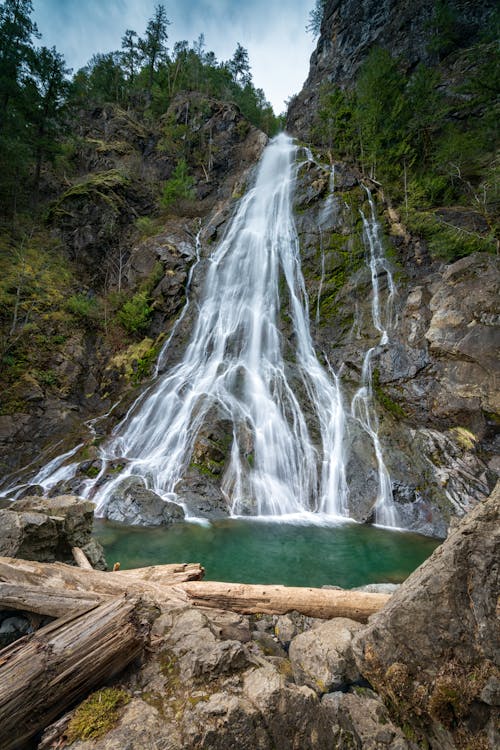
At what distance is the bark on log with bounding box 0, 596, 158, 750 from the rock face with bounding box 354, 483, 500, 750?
66.3 inches

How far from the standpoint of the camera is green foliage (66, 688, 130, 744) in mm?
1627

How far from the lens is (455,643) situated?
1.92 m

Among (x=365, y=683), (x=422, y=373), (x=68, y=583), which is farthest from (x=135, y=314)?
(x=365, y=683)

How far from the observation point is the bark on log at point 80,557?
3.91 meters

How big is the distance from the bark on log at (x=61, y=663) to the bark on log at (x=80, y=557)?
6.42 ft

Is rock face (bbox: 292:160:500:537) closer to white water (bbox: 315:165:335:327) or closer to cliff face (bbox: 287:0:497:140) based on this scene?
white water (bbox: 315:165:335:327)

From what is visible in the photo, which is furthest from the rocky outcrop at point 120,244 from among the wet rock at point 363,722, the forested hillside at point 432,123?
the wet rock at point 363,722

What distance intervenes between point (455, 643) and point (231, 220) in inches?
900

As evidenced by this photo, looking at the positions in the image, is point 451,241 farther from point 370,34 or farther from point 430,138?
point 370,34

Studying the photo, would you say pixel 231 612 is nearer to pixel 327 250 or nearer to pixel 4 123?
pixel 327 250

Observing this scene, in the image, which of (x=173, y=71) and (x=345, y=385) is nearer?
(x=345, y=385)

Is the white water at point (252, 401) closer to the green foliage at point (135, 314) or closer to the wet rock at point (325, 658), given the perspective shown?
the green foliage at point (135, 314)

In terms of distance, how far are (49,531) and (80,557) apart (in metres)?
0.52

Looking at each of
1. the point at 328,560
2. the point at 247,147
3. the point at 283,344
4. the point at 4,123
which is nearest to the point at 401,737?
the point at 328,560
